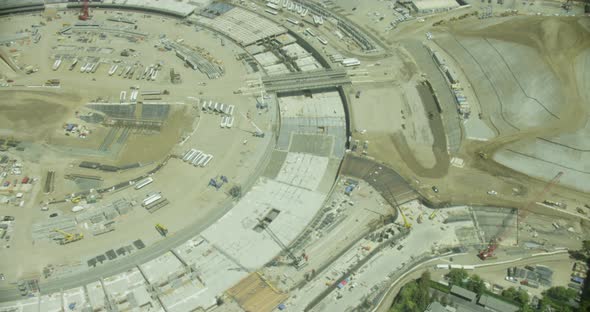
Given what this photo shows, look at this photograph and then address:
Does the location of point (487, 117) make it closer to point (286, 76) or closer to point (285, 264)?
point (286, 76)

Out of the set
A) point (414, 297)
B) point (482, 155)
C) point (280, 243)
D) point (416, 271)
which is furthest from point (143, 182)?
point (482, 155)

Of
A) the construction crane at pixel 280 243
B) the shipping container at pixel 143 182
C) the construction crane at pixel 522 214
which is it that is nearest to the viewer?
the construction crane at pixel 280 243

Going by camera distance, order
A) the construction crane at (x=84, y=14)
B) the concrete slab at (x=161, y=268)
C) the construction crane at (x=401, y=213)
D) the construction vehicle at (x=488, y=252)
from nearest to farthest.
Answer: the concrete slab at (x=161, y=268) < the construction vehicle at (x=488, y=252) < the construction crane at (x=401, y=213) < the construction crane at (x=84, y=14)

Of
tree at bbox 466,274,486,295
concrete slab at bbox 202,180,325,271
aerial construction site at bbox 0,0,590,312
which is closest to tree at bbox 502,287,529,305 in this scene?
aerial construction site at bbox 0,0,590,312

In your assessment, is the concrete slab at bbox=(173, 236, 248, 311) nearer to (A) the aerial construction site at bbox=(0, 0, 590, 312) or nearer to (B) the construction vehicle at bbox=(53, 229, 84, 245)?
(A) the aerial construction site at bbox=(0, 0, 590, 312)

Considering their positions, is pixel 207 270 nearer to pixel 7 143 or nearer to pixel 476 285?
pixel 476 285

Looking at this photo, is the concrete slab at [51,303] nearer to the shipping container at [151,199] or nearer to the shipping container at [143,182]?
the shipping container at [151,199]

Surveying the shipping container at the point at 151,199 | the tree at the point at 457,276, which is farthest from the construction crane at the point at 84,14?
the tree at the point at 457,276
